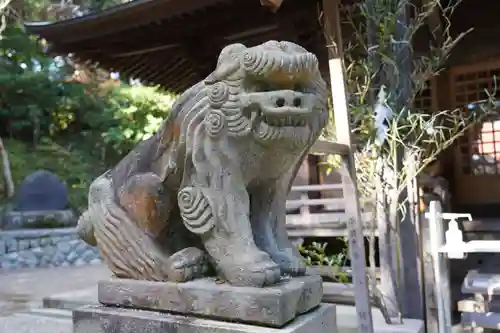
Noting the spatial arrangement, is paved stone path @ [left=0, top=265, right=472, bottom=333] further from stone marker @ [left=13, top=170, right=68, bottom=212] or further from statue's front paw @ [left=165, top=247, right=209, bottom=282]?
statue's front paw @ [left=165, top=247, right=209, bottom=282]

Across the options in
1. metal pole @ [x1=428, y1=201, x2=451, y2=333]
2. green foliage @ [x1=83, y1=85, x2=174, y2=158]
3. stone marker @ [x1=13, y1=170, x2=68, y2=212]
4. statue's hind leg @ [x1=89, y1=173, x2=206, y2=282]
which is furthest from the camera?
green foliage @ [x1=83, y1=85, x2=174, y2=158]

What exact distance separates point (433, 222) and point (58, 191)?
8.29 meters

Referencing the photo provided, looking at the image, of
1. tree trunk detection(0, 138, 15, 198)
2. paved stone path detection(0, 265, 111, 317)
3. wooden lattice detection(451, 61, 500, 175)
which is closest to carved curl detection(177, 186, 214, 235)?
paved stone path detection(0, 265, 111, 317)

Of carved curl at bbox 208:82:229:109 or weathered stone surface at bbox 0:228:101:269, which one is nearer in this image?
carved curl at bbox 208:82:229:109

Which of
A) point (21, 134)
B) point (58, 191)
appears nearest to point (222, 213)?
point (58, 191)

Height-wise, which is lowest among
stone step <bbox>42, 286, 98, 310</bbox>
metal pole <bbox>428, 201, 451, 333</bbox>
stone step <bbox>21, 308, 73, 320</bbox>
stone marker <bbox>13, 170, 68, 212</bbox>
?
stone step <bbox>21, 308, 73, 320</bbox>

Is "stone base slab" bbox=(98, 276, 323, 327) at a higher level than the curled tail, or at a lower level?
lower

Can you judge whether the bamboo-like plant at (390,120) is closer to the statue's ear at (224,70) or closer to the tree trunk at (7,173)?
the statue's ear at (224,70)

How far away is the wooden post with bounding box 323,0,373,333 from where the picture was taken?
2854 millimetres

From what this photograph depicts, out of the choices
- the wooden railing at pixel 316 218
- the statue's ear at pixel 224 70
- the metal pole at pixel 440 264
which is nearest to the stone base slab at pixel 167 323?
the statue's ear at pixel 224 70

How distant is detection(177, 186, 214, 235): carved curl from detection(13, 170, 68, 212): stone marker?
29.1 ft

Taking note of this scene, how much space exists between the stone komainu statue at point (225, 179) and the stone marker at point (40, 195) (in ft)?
27.8

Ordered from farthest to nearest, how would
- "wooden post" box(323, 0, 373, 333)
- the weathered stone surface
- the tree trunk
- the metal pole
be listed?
the tree trunk
the weathered stone surface
the metal pole
"wooden post" box(323, 0, 373, 333)

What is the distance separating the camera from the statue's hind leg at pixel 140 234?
6.64 ft
